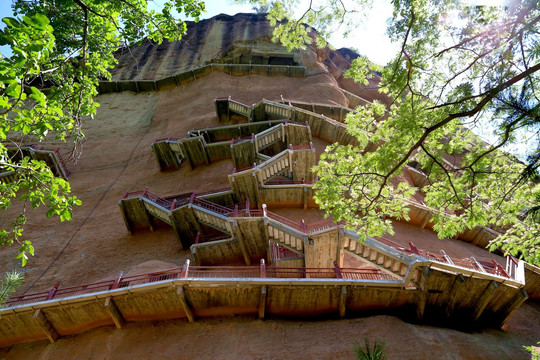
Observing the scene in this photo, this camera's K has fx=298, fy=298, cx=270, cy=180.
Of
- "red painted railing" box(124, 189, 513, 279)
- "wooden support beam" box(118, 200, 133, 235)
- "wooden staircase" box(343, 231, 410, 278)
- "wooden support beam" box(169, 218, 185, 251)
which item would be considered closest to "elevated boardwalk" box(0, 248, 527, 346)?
"wooden staircase" box(343, 231, 410, 278)

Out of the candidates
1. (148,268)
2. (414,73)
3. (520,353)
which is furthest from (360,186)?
(148,268)

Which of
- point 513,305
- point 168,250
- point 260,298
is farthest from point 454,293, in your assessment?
point 168,250

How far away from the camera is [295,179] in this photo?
20.0 m

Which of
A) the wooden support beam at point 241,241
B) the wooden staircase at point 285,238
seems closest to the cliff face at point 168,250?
the wooden support beam at point 241,241

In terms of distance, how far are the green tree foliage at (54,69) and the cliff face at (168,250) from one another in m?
1.99

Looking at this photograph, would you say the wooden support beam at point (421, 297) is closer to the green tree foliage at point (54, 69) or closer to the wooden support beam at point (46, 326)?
the green tree foliage at point (54, 69)

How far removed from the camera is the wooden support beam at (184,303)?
10.7 metres

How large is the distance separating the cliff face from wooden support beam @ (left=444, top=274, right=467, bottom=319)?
1102 millimetres

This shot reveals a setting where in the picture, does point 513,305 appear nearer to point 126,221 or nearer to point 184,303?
point 184,303

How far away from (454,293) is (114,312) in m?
13.0

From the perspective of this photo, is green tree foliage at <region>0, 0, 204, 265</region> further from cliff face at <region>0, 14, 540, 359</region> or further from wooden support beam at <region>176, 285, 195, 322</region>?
wooden support beam at <region>176, 285, 195, 322</region>

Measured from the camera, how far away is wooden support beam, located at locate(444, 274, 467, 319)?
444 inches

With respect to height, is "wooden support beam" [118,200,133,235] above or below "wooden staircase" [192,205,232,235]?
below

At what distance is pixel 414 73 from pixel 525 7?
265 centimetres
